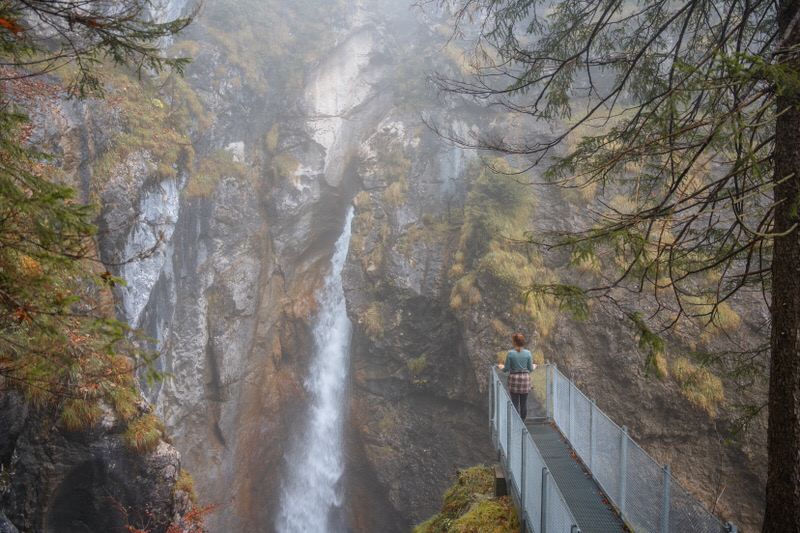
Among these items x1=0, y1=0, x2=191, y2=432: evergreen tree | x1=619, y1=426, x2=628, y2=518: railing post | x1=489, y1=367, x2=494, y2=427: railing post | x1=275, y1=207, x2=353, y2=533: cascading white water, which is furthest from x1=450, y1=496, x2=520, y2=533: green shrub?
x1=275, y1=207, x2=353, y2=533: cascading white water

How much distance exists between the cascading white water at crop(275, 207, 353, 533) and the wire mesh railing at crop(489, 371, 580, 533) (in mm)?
9649

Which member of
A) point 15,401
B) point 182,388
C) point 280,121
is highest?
point 280,121

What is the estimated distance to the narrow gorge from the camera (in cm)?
1153

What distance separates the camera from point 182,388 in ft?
51.1

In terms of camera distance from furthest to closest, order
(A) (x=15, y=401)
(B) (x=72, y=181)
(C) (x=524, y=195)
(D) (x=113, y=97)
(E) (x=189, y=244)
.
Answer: (E) (x=189, y=244)
(C) (x=524, y=195)
(D) (x=113, y=97)
(B) (x=72, y=181)
(A) (x=15, y=401)

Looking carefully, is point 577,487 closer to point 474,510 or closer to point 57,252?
point 474,510

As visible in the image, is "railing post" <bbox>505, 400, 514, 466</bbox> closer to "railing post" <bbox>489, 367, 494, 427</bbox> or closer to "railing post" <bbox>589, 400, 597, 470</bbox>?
"railing post" <bbox>589, 400, 597, 470</bbox>

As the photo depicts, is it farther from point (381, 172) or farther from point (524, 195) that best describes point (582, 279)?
point (381, 172)

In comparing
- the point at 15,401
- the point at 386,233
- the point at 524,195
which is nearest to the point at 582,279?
the point at 524,195

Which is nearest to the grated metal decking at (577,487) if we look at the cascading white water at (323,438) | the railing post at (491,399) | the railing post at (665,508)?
the railing post at (665,508)

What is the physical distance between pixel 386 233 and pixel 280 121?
28.1ft

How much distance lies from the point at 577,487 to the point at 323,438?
11.8 metres

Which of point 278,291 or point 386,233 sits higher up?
point 386,233

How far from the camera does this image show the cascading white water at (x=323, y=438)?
1525cm
